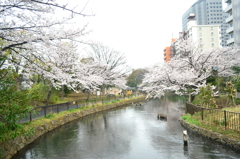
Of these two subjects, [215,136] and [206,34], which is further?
[206,34]

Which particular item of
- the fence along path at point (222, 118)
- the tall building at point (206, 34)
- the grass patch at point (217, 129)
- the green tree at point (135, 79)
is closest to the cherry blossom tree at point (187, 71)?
the fence along path at point (222, 118)

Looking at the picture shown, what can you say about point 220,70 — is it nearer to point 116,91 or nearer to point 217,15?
point 116,91

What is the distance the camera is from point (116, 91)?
148 ft

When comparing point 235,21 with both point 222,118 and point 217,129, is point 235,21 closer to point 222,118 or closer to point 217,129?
point 222,118

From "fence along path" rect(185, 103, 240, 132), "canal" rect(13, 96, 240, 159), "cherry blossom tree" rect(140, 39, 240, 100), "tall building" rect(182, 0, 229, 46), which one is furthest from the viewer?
"tall building" rect(182, 0, 229, 46)

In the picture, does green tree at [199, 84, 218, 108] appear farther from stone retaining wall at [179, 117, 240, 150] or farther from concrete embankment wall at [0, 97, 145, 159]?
concrete embankment wall at [0, 97, 145, 159]

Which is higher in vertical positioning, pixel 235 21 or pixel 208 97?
pixel 235 21

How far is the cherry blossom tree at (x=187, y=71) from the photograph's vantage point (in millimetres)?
14711

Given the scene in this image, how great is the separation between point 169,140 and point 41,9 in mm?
8044

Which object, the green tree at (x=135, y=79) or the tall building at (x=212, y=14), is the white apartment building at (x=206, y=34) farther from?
the tall building at (x=212, y=14)

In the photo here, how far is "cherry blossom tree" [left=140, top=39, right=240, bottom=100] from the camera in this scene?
48.3 ft

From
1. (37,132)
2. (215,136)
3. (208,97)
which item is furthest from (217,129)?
(37,132)

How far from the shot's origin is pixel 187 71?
14.7 metres

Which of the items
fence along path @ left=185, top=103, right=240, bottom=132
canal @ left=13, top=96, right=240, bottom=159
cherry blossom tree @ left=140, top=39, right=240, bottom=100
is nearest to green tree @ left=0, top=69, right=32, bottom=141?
canal @ left=13, top=96, right=240, bottom=159
